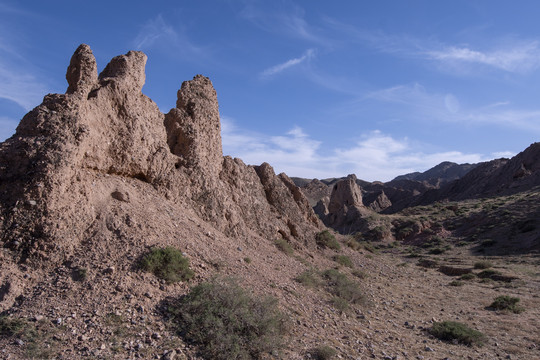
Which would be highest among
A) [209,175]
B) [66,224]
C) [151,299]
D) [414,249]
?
[209,175]

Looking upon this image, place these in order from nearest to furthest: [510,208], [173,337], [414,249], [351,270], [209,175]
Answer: [173,337] → [209,175] → [351,270] → [414,249] → [510,208]

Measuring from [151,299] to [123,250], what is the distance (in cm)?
121

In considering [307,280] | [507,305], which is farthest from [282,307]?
[507,305]

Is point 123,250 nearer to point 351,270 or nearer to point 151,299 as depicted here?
point 151,299

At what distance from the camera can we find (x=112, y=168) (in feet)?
29.4

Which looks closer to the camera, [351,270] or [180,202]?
[180,202]

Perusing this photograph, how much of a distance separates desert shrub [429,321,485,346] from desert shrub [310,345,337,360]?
393 cm

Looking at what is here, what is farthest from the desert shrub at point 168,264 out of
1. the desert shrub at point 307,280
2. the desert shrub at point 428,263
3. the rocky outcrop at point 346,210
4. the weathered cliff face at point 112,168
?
the rocky outcrop at point 346,210

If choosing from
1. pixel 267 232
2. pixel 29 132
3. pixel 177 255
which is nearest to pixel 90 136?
pixel 29 132

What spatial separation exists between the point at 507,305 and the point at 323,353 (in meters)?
9.26

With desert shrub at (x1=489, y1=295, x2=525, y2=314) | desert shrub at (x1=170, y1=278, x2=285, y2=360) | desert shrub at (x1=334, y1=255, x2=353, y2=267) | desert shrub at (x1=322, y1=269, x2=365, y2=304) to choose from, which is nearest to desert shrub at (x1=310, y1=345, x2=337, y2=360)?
desert shrub at (x1=170, y1=278, x2=285, y2=360)

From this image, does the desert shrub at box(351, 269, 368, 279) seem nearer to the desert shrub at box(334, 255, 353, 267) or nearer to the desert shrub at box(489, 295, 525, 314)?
the desert shrub at box(334, 255, 353, 267)

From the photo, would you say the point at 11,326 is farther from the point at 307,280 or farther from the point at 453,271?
the point at 453,271

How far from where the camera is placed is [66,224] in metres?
6.64
